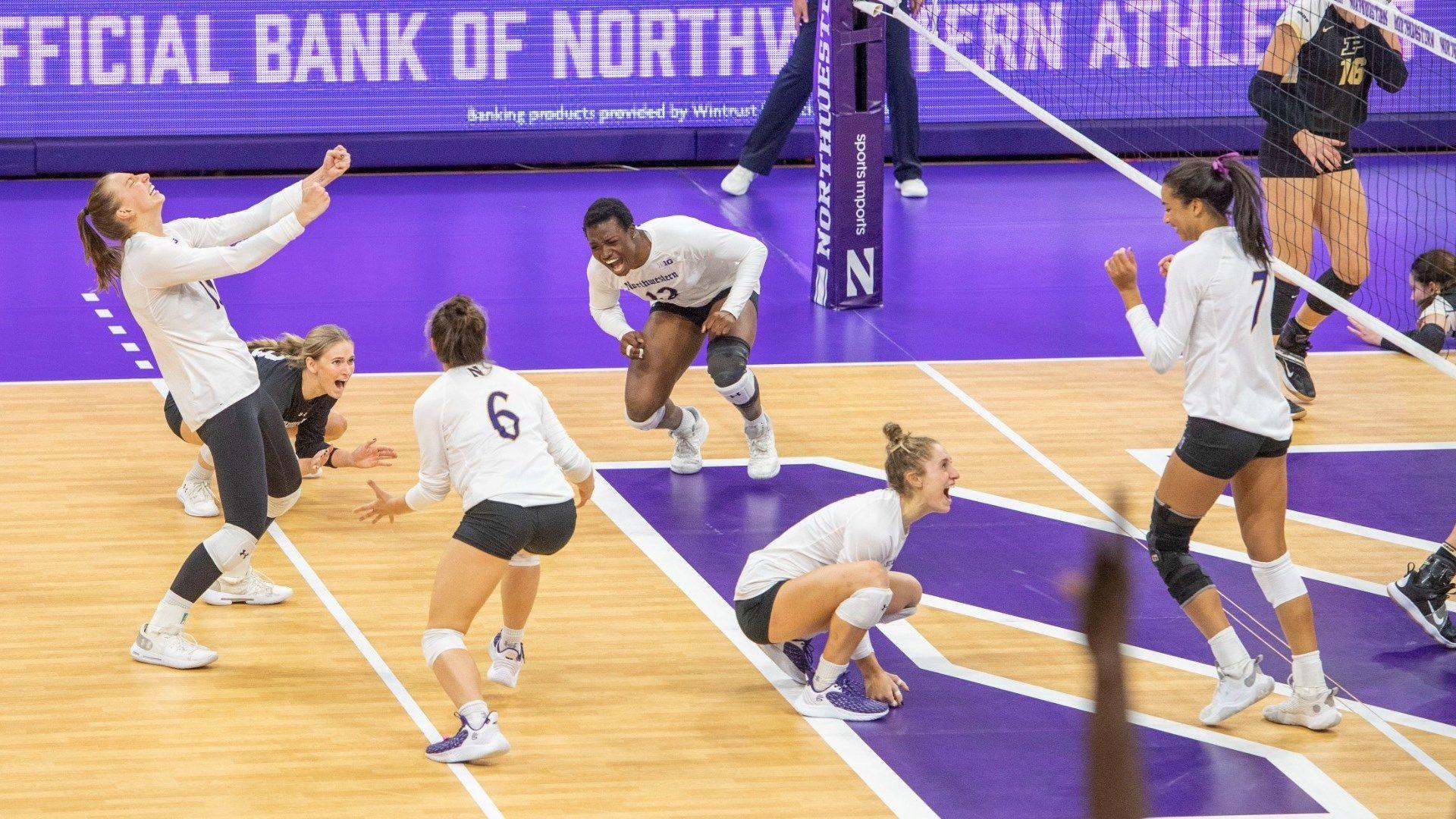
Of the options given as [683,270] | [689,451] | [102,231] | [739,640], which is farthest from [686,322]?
[102,231]

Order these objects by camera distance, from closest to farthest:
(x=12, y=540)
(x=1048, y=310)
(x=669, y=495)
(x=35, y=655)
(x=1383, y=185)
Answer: (x=35, y=655), (x=12, y=540), (x=669, y=495), (x=1048, y=310), (x=1383, y=185)

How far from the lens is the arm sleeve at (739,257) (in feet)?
26.7

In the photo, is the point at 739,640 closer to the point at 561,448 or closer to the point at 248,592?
the point at 561,448

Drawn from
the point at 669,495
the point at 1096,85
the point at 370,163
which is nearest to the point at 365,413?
the point at 669,495

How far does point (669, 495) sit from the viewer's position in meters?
8.16

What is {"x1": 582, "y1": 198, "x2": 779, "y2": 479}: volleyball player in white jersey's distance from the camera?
26.6ft

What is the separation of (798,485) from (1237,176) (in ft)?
10.1

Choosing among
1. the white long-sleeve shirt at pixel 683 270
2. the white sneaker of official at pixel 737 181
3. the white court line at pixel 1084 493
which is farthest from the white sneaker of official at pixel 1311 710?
the white sneaker of official at pixel 737 181

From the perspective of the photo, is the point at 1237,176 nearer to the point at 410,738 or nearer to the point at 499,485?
the point at 499,485

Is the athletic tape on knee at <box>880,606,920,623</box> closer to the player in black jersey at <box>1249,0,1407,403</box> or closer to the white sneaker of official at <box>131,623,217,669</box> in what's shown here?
the white sneaker of official at <box>131,623,217,669</box>

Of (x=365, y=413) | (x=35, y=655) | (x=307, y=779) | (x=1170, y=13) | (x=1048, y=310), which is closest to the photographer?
(x=307, y=779)

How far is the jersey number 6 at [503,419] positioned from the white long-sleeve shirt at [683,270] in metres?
2.40

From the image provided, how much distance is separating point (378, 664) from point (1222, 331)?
307 centimetres

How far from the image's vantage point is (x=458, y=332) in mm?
5668
